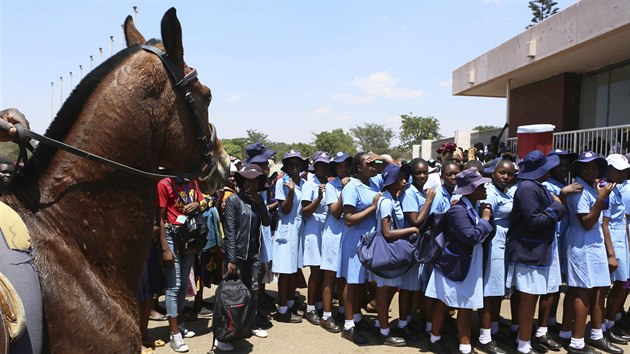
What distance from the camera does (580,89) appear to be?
12859 mm

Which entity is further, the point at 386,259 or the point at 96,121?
the point at 386,259

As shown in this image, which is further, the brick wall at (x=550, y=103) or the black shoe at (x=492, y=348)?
the brick wall at (x=550, y=103)

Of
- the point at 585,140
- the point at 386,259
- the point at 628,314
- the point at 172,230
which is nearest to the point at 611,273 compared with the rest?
the point at 628,314

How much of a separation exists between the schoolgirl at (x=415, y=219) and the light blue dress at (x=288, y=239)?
1359 mm

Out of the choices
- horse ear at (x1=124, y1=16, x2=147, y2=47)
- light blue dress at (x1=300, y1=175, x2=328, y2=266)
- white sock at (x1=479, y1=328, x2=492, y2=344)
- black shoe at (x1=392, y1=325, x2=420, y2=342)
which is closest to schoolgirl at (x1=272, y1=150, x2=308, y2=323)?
light blue dress at (x1=300, y1=175, x2=328, y2=266)

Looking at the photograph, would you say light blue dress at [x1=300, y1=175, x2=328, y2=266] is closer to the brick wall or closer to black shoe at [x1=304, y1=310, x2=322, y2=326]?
black shoe at [x1=304, y1=310, x2=322, y2=326]

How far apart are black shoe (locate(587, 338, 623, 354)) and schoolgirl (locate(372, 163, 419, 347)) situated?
81.2 inches

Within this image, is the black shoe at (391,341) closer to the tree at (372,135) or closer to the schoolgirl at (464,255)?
the schoolgirl at (464,255)

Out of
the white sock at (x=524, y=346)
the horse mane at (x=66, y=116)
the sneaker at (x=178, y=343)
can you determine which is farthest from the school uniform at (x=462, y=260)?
the horse mane at (x=66, y=116)

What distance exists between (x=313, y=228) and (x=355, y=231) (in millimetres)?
758

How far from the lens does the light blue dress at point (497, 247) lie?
466 cm

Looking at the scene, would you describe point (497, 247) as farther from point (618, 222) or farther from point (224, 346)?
point (224, 346)

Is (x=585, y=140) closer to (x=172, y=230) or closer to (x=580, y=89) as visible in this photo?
(x=580, y=89)

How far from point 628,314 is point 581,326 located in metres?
1.75
